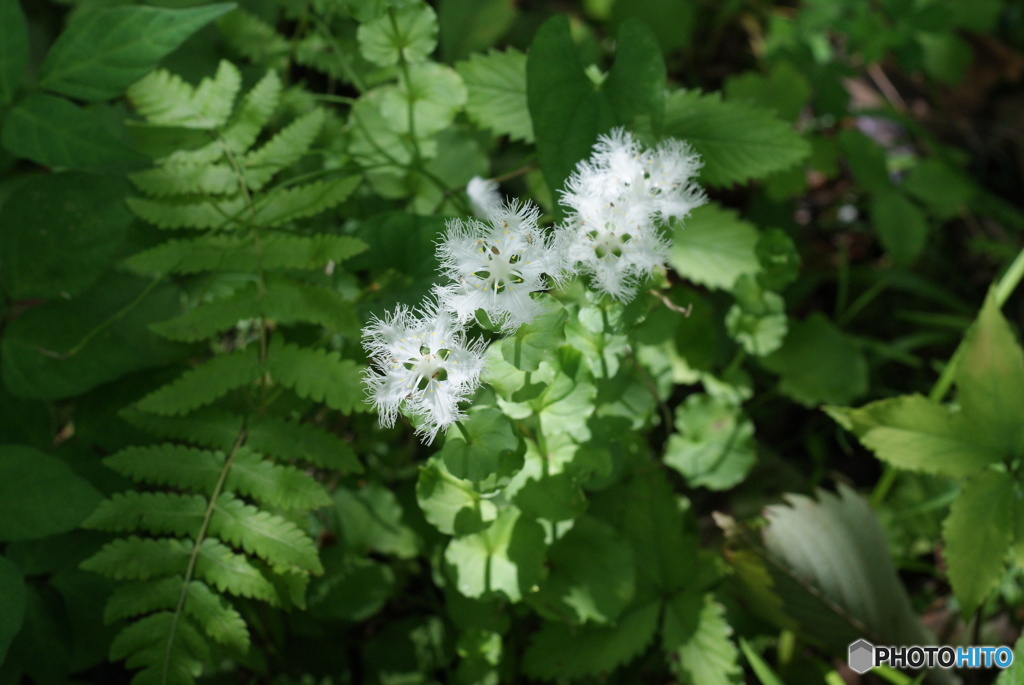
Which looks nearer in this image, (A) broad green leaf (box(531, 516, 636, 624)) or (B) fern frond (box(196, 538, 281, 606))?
(B) fern frond (box(196, 538, 281, 606))


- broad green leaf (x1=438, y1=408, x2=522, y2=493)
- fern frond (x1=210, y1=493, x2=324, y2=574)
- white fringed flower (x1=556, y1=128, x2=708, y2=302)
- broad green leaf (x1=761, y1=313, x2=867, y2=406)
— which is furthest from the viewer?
broad green leaf (x1=761, y1=313, x2=867, y2=406)

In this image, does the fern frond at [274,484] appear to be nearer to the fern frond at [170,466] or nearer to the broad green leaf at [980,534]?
the fern frond at [170,466]

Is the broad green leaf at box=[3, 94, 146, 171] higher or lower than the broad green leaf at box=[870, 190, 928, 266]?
higher

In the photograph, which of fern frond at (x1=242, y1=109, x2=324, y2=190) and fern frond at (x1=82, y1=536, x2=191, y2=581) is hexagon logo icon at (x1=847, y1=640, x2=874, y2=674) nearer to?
fern frond at (x1=82, y1=536, x2=191, y2=581)

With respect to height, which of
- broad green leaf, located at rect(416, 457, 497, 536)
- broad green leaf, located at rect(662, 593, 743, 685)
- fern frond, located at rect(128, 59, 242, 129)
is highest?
fern frond, located at rect(128, 59, 242, 129)

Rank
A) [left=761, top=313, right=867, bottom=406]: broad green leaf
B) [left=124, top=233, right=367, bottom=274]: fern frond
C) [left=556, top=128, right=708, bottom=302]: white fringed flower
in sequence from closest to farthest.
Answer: [left=556, top=128, right=708, bottom=302]: white fringed flower, [left=124, top=233, right=367, bottom=274]: fern frond, [left=761, top=313, right=867, bottom=406]: broad green leaf

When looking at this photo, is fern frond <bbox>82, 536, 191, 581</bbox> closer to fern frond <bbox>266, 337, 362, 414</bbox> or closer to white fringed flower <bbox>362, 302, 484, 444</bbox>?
fern frond <bbox>266, 337, 362, 414</bbox>

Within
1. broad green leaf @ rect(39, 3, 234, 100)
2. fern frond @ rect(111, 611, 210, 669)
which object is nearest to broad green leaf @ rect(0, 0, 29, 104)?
broad green leaf @ rect(39, 3, 234, 100)

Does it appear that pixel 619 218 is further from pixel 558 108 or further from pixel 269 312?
pixel 269 312

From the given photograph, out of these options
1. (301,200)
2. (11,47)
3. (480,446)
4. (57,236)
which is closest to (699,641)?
(480,446)
